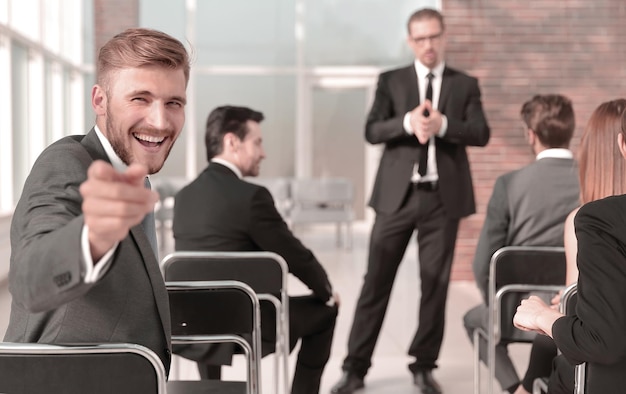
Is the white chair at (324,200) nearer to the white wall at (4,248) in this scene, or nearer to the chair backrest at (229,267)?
the white wall at (4,248)

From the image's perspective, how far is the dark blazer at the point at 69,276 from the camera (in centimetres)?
117

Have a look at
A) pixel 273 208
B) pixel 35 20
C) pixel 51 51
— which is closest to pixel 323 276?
pixel 273 208

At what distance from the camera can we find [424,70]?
3855mm

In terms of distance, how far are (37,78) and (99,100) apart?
708 centimetres

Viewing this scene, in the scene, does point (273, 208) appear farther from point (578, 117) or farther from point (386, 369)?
point (578, 117)

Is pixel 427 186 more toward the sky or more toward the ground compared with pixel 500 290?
more toward the sky

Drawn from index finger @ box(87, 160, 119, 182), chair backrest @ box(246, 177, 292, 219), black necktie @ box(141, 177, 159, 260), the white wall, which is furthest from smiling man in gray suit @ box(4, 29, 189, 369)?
chair backrest @ box(246, 177, 292, 219)

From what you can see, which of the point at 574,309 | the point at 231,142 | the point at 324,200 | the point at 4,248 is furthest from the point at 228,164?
the point at 324,200

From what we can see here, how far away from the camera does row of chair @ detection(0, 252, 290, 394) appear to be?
139cm

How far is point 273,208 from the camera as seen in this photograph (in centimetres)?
306

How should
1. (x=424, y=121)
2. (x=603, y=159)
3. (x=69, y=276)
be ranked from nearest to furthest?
(x=69, y=276) → (x=603, y=159) → (x=424, y=121)

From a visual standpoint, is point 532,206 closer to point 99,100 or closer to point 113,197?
point 99,100

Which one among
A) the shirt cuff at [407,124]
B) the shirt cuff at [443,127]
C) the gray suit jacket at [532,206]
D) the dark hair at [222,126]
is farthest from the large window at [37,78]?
the gray suit jacket at [532,206]

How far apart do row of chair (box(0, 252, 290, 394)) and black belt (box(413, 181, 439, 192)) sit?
101 centimetres
